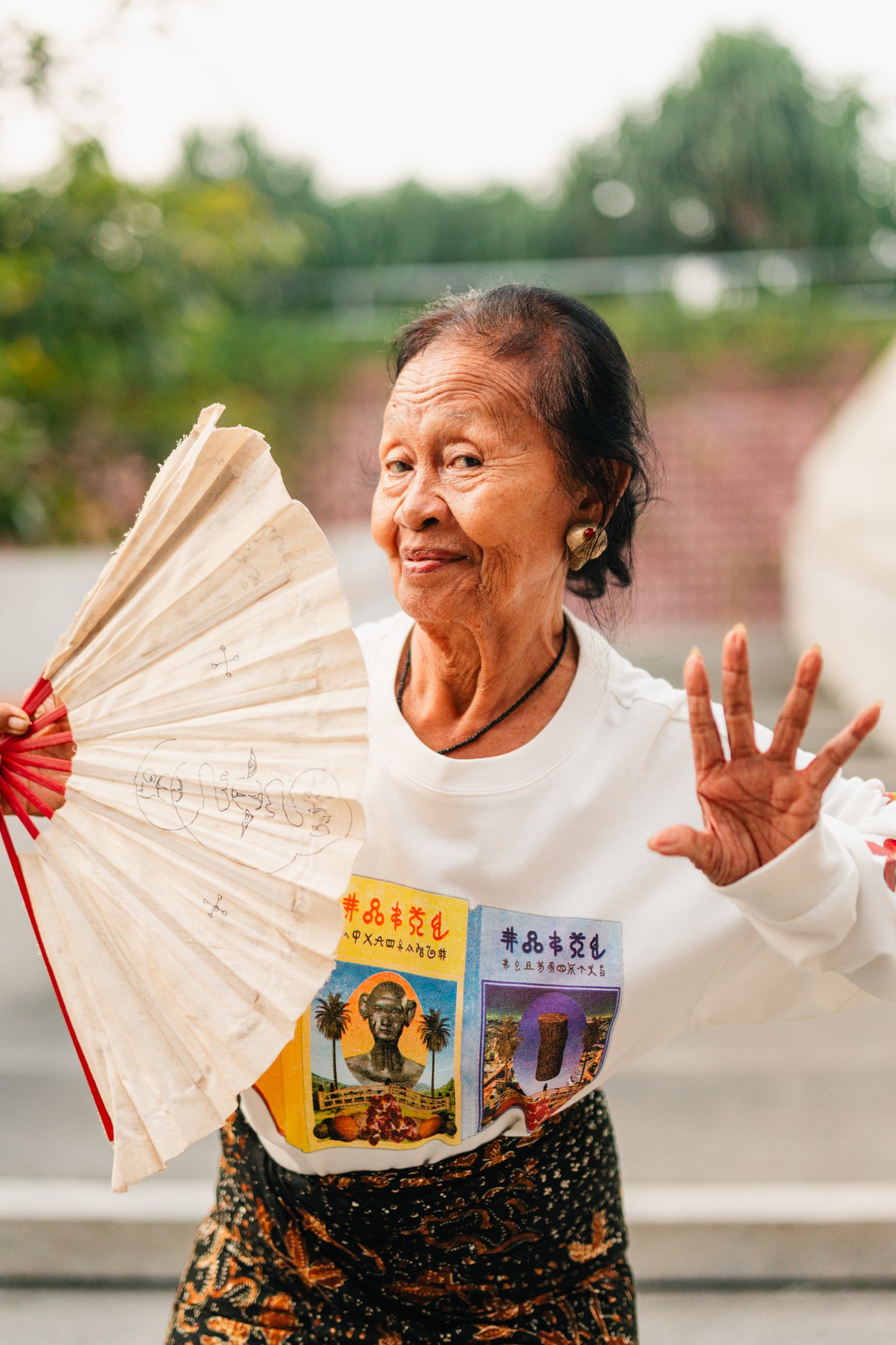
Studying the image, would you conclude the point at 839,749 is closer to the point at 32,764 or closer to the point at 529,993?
the point at 529,993

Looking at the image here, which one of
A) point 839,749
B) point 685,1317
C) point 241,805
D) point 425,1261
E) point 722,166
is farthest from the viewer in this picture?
point 722,166

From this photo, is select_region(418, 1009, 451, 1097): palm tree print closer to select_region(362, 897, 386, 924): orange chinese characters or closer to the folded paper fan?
select_region(362, 897, 386, 924): orange chinese characters

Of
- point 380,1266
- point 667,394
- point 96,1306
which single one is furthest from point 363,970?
point 667,394

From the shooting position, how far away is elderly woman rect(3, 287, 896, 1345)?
1.50m

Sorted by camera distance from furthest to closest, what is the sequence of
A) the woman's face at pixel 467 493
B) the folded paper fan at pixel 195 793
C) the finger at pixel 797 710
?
the woman's face at pixel 467 493
the folded paper fan at pixel 195 793
the finger at pixel 797 710

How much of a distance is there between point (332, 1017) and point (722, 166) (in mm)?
26127

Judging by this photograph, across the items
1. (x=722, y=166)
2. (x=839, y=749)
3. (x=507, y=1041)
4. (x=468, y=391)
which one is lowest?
(x=507, y=1041)

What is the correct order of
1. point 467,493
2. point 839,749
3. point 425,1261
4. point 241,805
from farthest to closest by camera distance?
point 425,1261 < point 467,493 < point 241,805 < point 839,749

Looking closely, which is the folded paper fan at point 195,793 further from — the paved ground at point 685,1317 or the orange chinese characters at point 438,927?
the paved ground at point 685,1317

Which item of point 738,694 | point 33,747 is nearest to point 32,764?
point 33,747

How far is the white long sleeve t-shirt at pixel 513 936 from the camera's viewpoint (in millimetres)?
1500

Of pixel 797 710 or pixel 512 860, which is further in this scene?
pixel 512 860

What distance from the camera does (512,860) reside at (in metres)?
1.50

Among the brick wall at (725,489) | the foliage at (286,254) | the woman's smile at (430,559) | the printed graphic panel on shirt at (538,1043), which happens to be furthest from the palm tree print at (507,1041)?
the brick wall at (725,489)
